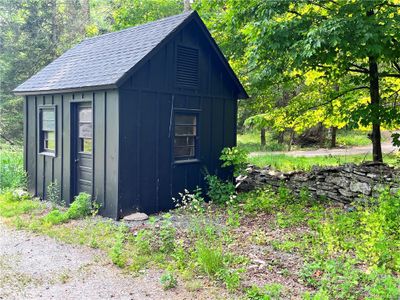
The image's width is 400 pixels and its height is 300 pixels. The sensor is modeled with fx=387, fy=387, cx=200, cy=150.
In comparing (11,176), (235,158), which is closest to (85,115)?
(235,158)

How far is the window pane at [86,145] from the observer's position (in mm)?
9219

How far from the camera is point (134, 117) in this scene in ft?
27.6

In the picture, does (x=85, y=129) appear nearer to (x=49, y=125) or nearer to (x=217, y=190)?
(x=49, y=125)

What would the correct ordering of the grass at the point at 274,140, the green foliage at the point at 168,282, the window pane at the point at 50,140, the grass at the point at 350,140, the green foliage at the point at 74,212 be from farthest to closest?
the grass at the point at 350,140 < the grass at the point at 274,140 < the window pane at the point at 50,140 < the green foliage at the point at 74,212 < the green foliage at the point at 168,282

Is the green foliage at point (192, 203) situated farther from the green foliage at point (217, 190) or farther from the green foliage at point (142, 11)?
the green foliage at point (142, 11)

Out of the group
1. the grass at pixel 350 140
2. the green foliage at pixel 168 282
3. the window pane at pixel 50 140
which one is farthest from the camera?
the grass at pixel 350 140

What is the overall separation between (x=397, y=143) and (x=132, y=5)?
14.8 metres

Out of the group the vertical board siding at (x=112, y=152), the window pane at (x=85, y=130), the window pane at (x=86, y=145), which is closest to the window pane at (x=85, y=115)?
the window pane at (x=85, y=130)

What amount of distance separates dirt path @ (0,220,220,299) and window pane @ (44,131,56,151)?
3.98 meters

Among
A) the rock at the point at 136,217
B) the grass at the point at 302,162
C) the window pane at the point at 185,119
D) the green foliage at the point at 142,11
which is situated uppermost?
the green foliage at the point at 142,11

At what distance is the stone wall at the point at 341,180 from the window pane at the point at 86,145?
15.1 ft

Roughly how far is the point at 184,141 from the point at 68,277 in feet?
16.6

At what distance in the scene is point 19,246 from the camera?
6719mm

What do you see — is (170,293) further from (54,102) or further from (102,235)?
(54,102)
